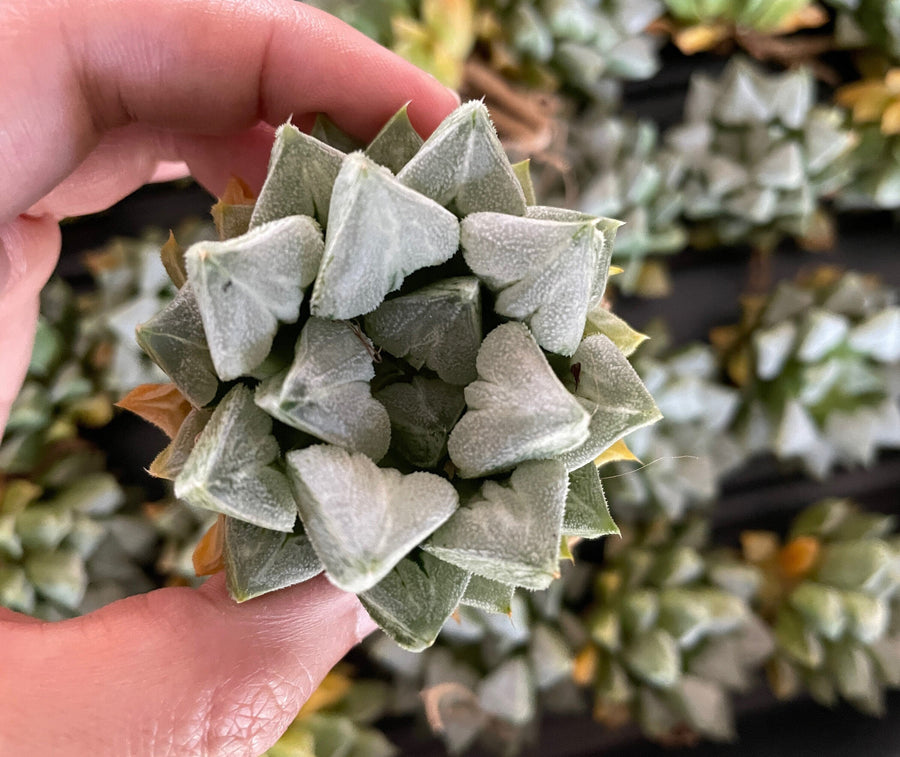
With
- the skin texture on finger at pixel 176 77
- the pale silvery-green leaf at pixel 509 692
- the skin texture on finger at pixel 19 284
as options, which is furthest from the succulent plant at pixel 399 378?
the pale silvery-green leaf at pixel 509 692

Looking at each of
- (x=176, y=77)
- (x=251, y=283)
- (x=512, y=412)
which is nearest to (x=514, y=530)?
(x=512, y=412)

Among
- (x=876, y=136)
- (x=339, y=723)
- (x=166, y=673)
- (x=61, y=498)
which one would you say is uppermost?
(x=876, y=136)

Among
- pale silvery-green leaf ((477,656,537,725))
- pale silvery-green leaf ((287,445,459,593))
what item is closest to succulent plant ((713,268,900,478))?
pale silvery-green leaf ((477,656,537,725))

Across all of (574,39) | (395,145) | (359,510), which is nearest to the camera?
(359,510)

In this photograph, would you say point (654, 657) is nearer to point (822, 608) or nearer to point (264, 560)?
point (822, 608)

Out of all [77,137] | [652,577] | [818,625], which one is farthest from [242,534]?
[818,625]

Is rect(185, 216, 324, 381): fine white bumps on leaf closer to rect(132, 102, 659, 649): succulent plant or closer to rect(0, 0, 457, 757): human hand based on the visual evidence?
rect(132, 102, 659, 649): succulent plant

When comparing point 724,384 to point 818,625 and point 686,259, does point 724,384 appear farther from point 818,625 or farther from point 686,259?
point 818,625

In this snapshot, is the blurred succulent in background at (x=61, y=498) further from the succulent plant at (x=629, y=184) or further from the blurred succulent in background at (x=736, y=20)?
the blurred succulent in background at (x=736, y=20)
